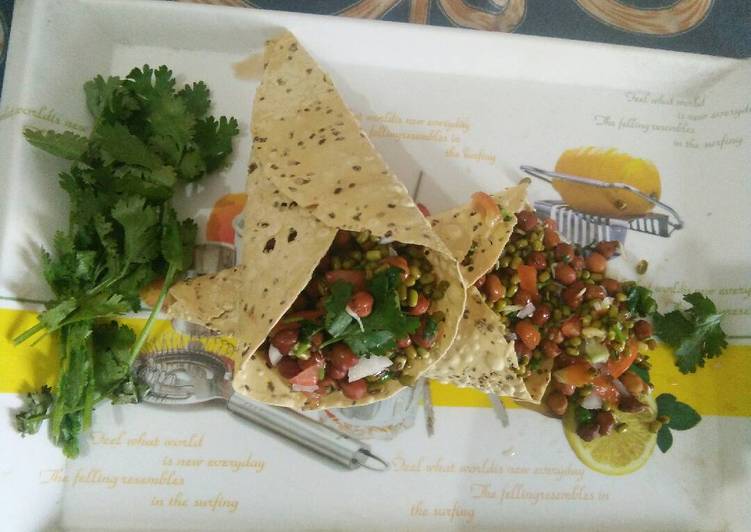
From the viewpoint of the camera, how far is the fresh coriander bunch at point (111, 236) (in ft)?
5.49

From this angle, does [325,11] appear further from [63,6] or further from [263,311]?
[263,311]

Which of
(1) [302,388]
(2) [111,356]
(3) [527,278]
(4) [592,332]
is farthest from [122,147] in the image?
(4) [592,332]

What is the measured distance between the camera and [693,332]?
2008mm

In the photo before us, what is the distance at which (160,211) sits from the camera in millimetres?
1809

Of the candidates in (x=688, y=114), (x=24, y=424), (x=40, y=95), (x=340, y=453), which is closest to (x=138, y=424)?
(x=24, y=424)

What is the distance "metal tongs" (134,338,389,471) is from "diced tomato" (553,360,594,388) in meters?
0.69

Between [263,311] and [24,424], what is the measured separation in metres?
0.89

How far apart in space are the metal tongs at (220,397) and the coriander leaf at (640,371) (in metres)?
0.97

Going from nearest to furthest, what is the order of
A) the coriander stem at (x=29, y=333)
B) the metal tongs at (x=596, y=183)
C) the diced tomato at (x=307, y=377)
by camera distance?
1. the diced tomato at (x=307, y=377)
2. the coriander stem at (x=29, y=333)
3. the metal tongs at (x=596, y=183)

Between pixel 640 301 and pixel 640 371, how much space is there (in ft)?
0.84

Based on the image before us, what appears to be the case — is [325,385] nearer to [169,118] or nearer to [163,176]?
[163,176]

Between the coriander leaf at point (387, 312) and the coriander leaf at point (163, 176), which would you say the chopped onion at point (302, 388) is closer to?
the coriander leaf at point (387, 312)

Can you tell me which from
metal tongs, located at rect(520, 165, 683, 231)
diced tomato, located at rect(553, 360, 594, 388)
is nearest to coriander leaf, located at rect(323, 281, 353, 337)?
diced tomato, located at rect(553, 360, 594, 388)

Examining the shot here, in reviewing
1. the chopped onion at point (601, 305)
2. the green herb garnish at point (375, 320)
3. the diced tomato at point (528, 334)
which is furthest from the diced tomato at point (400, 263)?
the chopped onion at point (601, 305)
